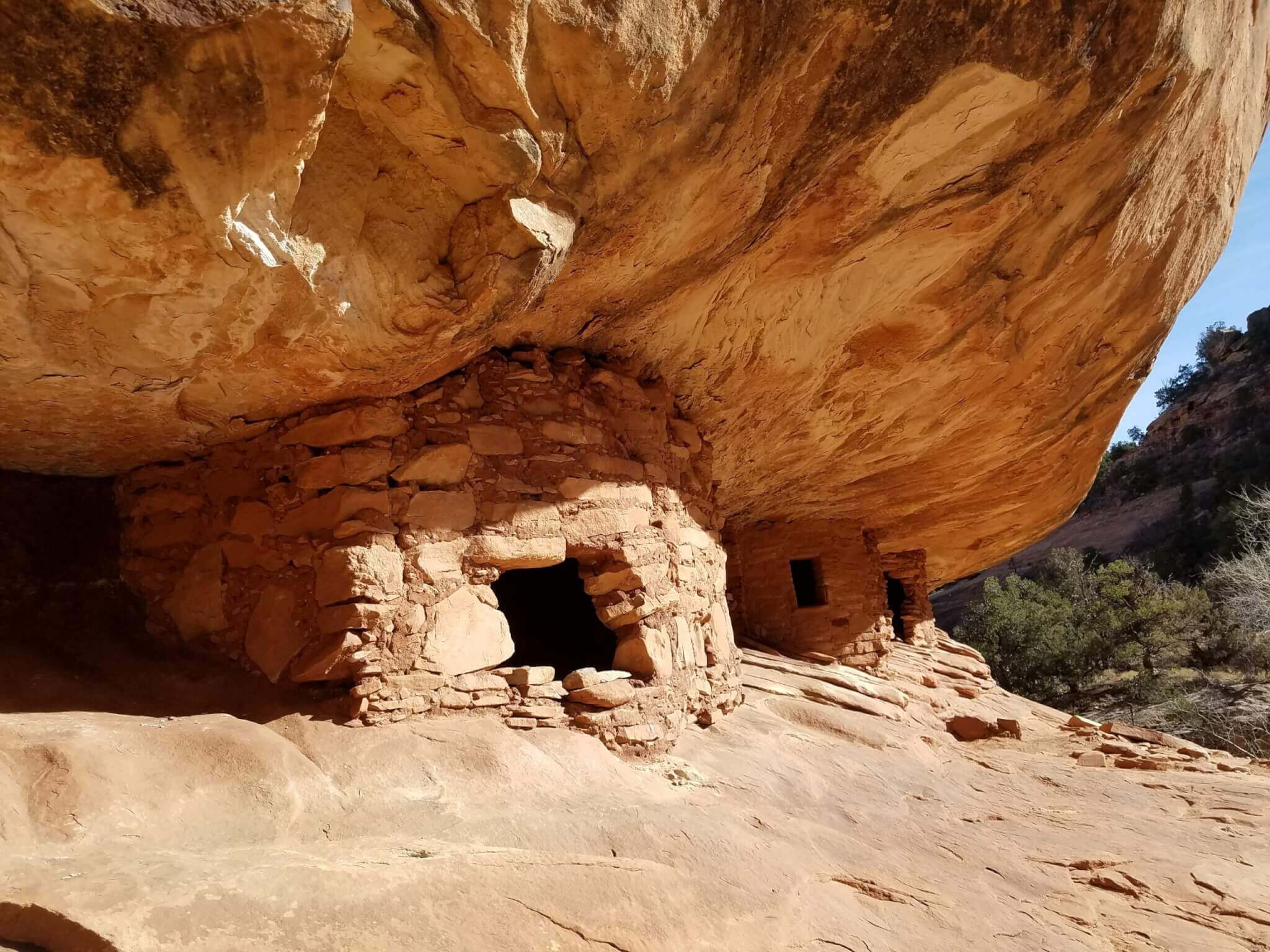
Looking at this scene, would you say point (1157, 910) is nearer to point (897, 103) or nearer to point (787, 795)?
point (787, 795)

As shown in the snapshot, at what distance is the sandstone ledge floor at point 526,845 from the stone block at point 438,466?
95cm

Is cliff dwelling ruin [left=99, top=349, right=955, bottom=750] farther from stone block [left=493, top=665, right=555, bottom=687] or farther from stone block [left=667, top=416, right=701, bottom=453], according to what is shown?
stone block [left=667, top=416, right=701, bottom=453]

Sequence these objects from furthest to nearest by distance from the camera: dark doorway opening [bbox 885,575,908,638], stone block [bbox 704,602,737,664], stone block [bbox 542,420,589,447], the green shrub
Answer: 1. the green shrub
2. dark doorway opening [bbox 885,575,908,638]
3. stone block [bbox 704,602,737,664]
4. stone block [bbox 542,420,589,447]

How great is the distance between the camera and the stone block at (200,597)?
10.6 ft

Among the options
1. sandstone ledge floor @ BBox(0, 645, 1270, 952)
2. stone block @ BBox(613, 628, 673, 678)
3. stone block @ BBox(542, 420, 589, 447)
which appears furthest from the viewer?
stone block @ BBox(542, 420, 589, 447)

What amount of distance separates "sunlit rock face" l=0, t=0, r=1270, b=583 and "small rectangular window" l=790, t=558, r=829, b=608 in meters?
2.65

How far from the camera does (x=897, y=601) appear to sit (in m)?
9.90

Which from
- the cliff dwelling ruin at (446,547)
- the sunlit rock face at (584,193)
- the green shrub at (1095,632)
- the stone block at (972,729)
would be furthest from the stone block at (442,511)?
the green shrub at (1095,632)

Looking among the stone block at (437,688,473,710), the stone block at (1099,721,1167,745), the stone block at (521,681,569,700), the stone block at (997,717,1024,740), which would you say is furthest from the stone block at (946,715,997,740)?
the stone block at (437,688,473,710)

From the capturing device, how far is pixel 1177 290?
199 inches

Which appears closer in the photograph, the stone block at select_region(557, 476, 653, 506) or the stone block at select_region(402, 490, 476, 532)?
the stone block at select_region(402, 490, 476, 532)

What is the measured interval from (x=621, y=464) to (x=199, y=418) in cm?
176

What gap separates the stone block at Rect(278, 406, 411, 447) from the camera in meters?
3.20

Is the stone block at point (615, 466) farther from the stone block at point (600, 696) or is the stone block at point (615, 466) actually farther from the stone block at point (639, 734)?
the stone block at point (639, 734)
